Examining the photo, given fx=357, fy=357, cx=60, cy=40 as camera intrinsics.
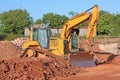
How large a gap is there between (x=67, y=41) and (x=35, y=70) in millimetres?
5474

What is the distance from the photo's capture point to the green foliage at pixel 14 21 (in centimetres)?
6675

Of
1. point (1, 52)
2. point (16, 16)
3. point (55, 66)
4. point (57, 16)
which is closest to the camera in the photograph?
point (55, 66)

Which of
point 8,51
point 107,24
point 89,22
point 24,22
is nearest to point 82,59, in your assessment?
point 89,22

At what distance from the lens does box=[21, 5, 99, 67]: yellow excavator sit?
2048cm

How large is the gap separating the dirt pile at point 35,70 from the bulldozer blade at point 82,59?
0.88 meters

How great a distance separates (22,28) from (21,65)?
2065 inches

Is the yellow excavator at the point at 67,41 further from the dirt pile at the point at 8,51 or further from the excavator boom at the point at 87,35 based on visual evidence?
the dirt pile at the point at 8,51

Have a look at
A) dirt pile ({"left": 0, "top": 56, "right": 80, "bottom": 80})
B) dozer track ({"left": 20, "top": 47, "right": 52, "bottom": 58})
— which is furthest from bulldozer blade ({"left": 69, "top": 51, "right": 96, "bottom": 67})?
dozer track ({"left": 20, "top": 47, "right": 52, "bottom": 58})

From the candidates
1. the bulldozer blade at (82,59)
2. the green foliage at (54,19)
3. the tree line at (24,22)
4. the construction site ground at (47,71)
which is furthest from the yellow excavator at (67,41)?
the green foliage at (54,19)

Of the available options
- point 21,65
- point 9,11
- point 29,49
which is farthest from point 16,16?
point 21,65

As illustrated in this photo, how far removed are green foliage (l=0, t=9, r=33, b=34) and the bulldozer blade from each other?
151 feet

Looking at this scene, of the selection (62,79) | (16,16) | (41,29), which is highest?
(16,16)

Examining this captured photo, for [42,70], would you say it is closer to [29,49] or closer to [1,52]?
[29,49]

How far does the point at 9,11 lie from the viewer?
257 feet
